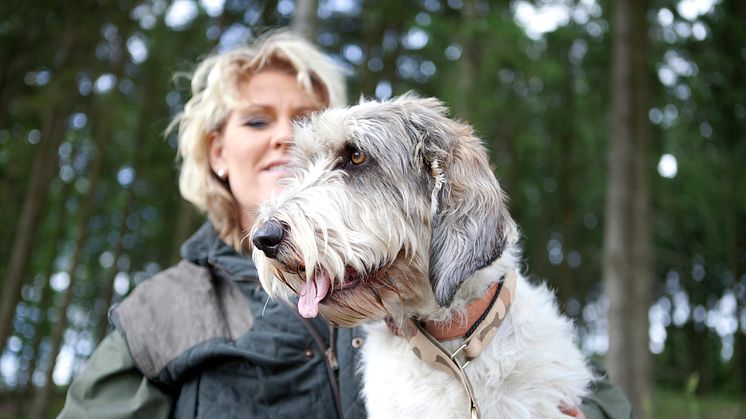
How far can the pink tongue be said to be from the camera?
2.43 metres

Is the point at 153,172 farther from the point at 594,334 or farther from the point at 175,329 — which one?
the point at 594,334

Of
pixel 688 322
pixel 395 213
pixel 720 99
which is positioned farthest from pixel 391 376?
pixel 688 322

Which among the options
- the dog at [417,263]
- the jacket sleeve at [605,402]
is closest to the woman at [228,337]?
the dog at [417,263]

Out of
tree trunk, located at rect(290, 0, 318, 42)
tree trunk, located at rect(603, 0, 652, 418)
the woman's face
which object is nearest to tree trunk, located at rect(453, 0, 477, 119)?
tree trunk, located at rect(603, 0, 652, 418)

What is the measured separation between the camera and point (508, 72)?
43.3 ft

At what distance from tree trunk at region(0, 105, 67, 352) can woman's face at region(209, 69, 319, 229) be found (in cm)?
965

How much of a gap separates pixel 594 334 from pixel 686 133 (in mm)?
22621

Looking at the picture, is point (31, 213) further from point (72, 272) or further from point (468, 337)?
point (468, 337)

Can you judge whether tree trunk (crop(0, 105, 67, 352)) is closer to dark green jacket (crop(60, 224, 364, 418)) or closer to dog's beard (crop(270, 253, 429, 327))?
dark green jacket (crop(60, 224, 364, 418))

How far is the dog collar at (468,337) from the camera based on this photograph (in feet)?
8.34

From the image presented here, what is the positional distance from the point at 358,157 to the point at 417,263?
0.48m

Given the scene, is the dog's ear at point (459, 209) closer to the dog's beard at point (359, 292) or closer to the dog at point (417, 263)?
the dog at point (417, 263)

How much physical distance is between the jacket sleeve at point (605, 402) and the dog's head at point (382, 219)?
3.34 ft

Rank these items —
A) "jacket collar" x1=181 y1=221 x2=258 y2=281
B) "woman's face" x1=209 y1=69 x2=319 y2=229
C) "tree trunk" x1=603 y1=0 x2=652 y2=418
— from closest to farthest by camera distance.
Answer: "jacket collar" x1=181 y1=221 x2=258 y2=281 < "woman's face" x1=209 y1=69 x2=319 y2=229 < "tree trunk" x1=603 y1=0 x2=652 y2=418
